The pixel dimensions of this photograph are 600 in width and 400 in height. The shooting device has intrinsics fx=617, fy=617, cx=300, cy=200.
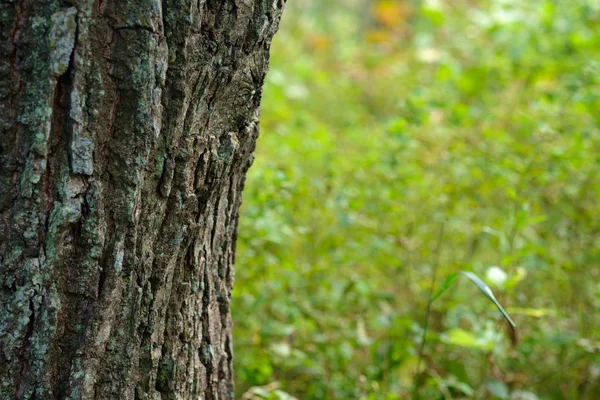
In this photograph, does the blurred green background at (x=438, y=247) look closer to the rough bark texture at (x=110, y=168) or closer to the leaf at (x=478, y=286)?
the leaf at (x=478, y=286)

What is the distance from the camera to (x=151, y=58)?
3.97 ft

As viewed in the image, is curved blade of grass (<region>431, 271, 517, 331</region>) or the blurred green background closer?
curved blade of grass (<region>431, 271, 517, 331</region>)

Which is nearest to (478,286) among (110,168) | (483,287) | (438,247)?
(483,287)

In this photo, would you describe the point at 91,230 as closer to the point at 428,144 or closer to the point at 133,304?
the point at 133,304

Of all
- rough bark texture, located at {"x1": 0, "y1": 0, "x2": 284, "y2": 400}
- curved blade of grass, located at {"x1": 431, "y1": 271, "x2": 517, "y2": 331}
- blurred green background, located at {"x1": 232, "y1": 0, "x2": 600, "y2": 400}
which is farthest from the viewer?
blurred green background, located at {"x1": 232, "y1": 0, "x2": 600, "y2": 400}

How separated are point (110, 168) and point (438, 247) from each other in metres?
1.45

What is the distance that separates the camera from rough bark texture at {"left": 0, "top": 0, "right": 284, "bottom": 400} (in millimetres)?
1158

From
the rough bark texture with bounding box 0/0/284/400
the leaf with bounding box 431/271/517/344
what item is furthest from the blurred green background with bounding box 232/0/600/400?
the rough bark texture with bounding box 0/0/284/400

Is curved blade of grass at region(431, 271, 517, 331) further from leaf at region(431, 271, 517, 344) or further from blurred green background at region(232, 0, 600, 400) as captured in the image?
blurred green background at region(232, 0, 600, 400)

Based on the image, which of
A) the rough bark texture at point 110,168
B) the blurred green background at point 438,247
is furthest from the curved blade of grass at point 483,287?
the rough bark texture at point 110,168

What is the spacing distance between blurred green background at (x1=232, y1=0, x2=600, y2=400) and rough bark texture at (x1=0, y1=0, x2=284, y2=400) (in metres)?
0.80

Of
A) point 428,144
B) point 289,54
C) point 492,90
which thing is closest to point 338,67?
point 289,54

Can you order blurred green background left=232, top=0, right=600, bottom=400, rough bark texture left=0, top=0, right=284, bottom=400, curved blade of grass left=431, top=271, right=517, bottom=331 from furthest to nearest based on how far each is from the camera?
blurred green background left=232, top=0, right=600, bottom=400 → curved blade of grass left=431, top=271, right=517, bottom=331 → rough bark texture left=0, top=0, right=284, bottom=400

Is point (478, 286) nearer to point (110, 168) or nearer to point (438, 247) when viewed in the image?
point (438, 247)
